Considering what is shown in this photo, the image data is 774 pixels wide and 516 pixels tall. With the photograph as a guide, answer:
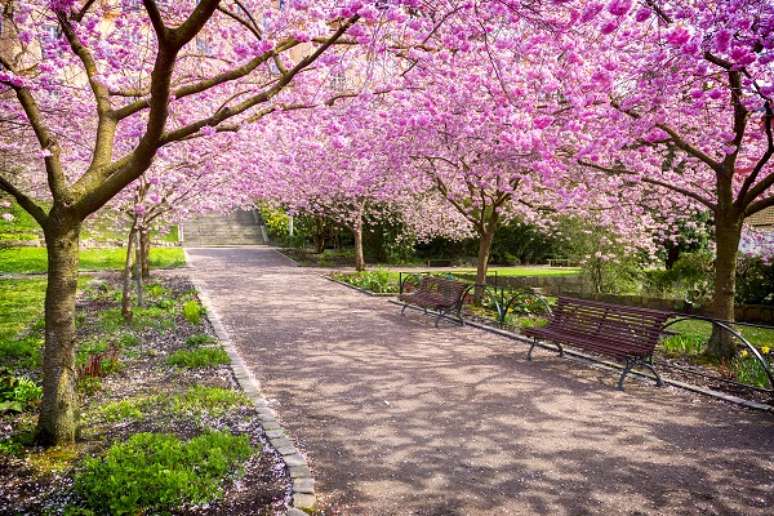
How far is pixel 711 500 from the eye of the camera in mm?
3902

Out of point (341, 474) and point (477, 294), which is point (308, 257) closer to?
point (477, 294)

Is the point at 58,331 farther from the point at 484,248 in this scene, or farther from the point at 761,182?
the point at 484,248

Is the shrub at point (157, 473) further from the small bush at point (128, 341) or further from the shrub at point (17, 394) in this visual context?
the small bush at point (128, 341)

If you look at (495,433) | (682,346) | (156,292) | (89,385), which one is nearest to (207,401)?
(89,385)

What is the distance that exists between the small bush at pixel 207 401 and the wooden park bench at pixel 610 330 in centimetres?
421

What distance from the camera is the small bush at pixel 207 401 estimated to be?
5461mm

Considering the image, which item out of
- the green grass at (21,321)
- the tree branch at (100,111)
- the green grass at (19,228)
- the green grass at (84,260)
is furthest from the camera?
the green grass at (19,228)

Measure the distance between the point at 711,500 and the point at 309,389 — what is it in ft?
13.5

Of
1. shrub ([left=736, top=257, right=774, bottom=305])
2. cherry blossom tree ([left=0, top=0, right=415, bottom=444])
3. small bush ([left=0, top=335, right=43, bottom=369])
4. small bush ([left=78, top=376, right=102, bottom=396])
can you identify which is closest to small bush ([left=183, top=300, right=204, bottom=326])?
small bush ([left=0, top=335, right=43, bottom=369])

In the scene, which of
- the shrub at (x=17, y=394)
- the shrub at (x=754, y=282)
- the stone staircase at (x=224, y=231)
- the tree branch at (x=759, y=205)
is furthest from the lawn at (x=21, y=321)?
the stone staircase at (x=224, y=231)

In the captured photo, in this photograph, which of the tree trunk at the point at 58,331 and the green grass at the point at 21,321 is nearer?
the tree trunk at the point at 58,331

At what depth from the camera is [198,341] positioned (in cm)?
841

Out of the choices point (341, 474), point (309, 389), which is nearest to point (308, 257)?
point (309, 389)

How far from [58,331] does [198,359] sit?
2815 millimetres
